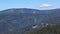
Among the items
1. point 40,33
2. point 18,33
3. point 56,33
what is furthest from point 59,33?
point 18,33

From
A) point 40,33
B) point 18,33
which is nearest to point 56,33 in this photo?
point 40,33

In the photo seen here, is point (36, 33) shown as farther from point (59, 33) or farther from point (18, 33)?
point (18, 33)

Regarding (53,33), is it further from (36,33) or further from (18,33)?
(18,33)

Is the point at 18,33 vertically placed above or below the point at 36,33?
below

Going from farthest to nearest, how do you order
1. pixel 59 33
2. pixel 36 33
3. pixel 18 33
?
pixel 18 33 → pixel 36 33 → pixel 59 33

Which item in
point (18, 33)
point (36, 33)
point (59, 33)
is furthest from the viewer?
point (18, 33)

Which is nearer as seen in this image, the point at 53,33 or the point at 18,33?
the point at 53,33

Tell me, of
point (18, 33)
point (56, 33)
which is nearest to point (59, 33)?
point (56, 33)
